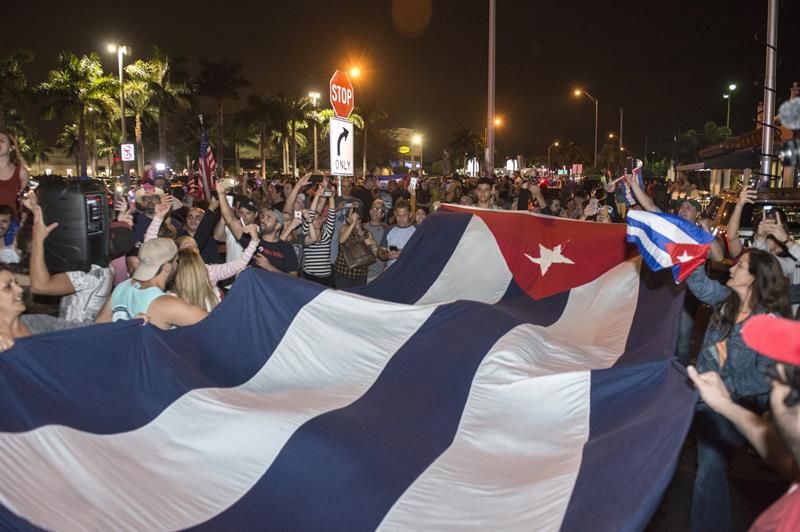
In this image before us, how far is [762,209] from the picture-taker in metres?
10.3

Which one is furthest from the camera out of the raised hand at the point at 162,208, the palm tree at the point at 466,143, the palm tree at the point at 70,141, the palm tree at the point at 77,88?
the palm tree at the point at 466,143

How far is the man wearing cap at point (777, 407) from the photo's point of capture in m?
2.06

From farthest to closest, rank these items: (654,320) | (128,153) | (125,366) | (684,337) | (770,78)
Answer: (128,153), (770,78), (684,337), (654,320), (125,366)

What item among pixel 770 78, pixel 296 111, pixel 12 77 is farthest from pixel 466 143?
pixel 770 78

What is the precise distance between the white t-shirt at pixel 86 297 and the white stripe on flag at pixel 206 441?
5.48 feet

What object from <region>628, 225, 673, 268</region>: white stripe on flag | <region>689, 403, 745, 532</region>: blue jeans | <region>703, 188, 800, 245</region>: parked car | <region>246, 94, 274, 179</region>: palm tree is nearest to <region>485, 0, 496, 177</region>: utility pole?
<region>703, 188, 800, 245</region>: parked car

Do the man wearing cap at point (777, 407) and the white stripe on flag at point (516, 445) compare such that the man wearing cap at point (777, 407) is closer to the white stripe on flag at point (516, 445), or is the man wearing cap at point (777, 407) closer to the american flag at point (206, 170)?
the white stripe on flag at point (516, 445)

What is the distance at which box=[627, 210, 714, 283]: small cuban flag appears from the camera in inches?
210

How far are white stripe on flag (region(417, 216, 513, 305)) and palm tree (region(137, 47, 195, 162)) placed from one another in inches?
2225

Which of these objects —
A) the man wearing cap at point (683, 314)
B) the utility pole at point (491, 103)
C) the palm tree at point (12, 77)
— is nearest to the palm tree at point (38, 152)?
the palm tree at point (12, 77)

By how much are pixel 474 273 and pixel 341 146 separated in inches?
133

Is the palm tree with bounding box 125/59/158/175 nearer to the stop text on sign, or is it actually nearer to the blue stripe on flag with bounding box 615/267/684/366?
the stop text on sign

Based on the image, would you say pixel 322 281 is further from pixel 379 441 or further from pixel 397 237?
pixel 379 441

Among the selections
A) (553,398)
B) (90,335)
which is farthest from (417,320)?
(90,335)
